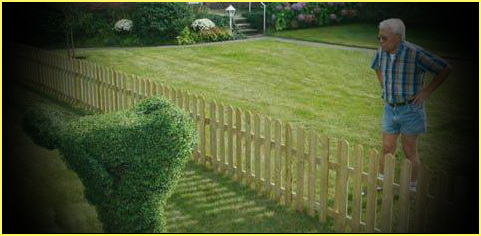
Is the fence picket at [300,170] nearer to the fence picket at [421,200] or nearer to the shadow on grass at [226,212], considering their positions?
the shadow on grass at [226,212]

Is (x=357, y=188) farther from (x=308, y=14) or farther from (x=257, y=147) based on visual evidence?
(x=308, y=14)

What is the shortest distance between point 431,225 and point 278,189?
1892 mm

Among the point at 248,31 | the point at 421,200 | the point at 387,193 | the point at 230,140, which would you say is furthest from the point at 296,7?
the point at 421,200

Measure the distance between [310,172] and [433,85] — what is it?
1518 mm

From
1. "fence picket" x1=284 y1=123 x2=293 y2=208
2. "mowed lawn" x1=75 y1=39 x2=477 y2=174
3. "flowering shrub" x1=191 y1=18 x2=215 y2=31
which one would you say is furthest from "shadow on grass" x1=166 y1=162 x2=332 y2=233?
"flowering shrub" x1=191 y1=18 x2=215 y2=31

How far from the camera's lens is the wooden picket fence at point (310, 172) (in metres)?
4.86

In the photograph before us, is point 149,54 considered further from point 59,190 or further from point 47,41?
point 59,190

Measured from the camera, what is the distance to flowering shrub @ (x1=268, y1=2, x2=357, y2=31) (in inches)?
802

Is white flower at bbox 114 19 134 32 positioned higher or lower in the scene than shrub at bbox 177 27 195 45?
higher

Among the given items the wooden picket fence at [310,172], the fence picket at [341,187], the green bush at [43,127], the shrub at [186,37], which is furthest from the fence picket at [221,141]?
the shrub at [186,37]

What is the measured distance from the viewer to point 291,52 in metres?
16.3

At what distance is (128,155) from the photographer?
4.54m

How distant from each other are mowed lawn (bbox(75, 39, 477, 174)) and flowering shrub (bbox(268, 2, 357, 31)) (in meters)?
2.31

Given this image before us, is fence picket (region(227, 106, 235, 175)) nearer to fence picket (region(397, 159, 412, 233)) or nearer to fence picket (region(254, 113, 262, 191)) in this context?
fence picket (region(254, 113, 262, 191))
